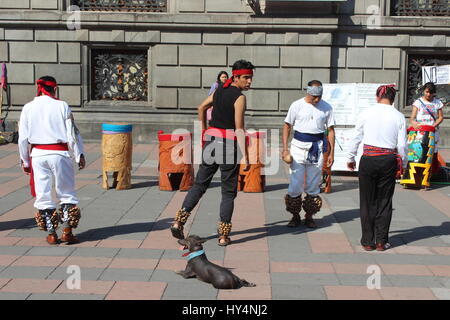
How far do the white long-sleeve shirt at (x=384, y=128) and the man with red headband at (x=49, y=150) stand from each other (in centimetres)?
306

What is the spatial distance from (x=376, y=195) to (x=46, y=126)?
353 cm

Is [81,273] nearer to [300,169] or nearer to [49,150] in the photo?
[49,150]

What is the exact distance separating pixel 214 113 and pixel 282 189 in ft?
13.0

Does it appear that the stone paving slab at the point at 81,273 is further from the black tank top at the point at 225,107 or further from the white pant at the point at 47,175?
the black tank top at the point at 225,107

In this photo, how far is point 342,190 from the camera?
36.6 feet

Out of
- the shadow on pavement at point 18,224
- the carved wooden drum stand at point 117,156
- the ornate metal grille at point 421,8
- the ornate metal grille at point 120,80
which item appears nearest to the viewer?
the shadow on pavement at point 18,224

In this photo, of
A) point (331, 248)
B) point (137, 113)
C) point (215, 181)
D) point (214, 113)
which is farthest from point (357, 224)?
point (137, 113)

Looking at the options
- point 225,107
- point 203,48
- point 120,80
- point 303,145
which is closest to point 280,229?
point 303,145

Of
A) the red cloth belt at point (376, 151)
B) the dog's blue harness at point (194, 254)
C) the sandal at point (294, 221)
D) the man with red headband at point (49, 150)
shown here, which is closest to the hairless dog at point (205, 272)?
the dog's blue harness at point (194, 254)

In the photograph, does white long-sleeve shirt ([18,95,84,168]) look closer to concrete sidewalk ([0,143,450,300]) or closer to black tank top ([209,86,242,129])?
concrete sidewalk ([0,143,450,300])

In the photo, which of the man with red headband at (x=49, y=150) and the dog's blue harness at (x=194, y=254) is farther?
the man with red headband at (x=49, y=150)

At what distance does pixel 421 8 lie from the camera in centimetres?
1625

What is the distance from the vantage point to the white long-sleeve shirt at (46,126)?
725 centimetres

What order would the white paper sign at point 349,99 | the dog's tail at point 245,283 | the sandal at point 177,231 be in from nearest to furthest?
1. the dog's tail at point 245,283
2. the sandal at point 177,231
3. the white paper sign at point 349,99
